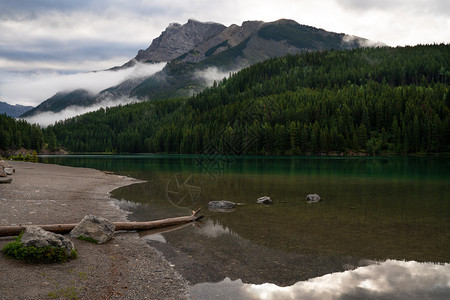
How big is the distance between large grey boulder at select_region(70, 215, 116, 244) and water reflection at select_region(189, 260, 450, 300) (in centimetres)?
680

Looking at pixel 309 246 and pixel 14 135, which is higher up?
pixel 14 135

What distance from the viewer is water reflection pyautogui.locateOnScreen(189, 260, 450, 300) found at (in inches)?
413

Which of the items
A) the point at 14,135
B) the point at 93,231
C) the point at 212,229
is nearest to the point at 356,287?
the point at 212,229

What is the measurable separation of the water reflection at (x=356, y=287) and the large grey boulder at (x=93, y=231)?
22.3 ft

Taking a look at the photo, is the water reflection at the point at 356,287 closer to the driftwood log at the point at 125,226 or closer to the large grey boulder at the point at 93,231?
the large grey boulder at the point at 93,231

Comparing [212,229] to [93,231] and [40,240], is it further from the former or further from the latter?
[40,240]

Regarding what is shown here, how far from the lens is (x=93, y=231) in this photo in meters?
15.7

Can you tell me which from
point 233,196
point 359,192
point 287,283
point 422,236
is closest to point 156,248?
point 287,283

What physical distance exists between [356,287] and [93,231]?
12.4 meters

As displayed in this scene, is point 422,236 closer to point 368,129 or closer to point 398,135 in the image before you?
point 398,135

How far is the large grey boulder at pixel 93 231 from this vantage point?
15461mm

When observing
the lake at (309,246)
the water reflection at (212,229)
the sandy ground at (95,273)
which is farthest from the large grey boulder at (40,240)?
the water reflection at (212,229)

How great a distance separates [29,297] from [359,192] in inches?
1318

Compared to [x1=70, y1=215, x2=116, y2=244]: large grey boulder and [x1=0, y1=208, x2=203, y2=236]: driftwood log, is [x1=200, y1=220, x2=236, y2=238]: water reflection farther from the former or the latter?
[x1=70, y1=215, x2=116, y2=244]: large grey boulder
